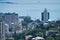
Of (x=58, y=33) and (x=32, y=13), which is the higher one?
(x=32, y=13)

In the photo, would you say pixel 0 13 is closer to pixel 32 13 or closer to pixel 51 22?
pixel 32 13

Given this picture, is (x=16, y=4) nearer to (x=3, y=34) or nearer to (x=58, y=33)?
(x=3, y=34)

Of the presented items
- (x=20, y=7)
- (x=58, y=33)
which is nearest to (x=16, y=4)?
(x=20, y=7)

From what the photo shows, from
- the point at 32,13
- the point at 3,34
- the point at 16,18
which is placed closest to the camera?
the point at 3,34

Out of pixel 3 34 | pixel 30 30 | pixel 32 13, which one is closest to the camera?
pixel 3 34

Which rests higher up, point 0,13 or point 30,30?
point 0,13

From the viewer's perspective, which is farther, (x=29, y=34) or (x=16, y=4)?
(x=29, y=34)

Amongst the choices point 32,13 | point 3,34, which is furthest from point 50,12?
point 3,34

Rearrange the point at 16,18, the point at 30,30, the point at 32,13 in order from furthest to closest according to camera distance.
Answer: the point at 16,18
the point at 30,30
the point at 32,13

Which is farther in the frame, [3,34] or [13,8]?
[13,8]
